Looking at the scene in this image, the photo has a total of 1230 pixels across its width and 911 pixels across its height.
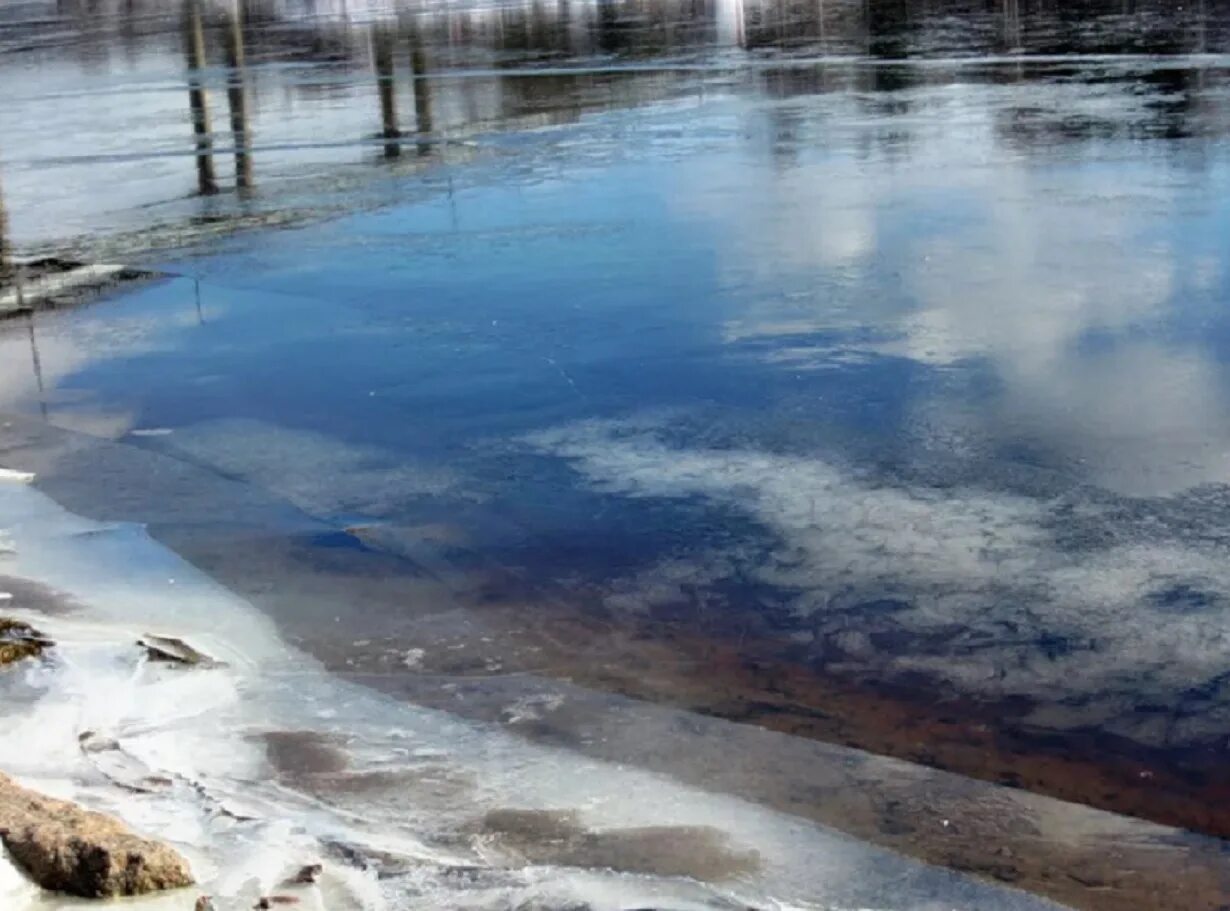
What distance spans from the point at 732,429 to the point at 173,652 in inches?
106

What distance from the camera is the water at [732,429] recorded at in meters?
5.22

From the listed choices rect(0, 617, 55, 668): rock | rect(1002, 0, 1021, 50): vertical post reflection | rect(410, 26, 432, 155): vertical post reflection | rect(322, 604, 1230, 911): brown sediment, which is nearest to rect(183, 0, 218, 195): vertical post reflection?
rect(410, 26, 432, 155): vertical post reflection

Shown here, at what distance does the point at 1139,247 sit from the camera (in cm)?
1027

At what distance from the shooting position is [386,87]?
20.6 metres

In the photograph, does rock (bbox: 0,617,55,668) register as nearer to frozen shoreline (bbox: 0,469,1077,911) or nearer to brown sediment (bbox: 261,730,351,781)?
frozen shoreline (bbox: 0,469,1077,911)

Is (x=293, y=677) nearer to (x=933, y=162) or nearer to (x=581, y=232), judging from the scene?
(x=581, y=232)

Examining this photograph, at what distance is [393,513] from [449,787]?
237cm

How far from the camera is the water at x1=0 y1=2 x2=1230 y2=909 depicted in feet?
17.1

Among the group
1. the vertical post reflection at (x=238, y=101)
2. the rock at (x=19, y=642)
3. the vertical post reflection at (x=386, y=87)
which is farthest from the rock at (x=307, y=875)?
the vertical post reflection at (x=386, y=87)

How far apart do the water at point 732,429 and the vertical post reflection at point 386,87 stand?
32cm

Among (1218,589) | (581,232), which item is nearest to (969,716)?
(1218,589)

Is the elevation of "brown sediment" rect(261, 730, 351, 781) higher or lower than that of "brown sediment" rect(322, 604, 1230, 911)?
higher

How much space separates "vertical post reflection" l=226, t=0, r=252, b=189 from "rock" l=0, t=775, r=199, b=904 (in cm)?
1072

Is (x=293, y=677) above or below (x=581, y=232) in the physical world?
below
